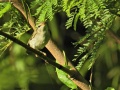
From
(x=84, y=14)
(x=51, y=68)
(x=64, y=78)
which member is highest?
(x=84, y=14)

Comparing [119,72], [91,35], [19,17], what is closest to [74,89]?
[91,35]

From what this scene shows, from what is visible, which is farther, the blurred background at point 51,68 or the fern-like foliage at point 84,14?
the blurred background at point 51,68

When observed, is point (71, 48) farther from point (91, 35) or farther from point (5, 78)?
point (91, 35)

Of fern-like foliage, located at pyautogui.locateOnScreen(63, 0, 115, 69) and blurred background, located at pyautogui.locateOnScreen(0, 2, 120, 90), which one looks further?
blurred background, located at pyautogui.locateOnScreen(0, 2, 120, 90)

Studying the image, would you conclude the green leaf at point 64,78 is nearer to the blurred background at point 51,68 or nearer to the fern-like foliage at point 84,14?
the fern-like foliage at point 84,14

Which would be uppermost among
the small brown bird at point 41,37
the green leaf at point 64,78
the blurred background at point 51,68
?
the small brown bird at point 41,37

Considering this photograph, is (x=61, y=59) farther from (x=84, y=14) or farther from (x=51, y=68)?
(x=51, y=68)

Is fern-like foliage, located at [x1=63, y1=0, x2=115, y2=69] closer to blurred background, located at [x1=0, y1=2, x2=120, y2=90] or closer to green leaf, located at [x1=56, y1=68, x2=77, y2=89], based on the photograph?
green leaf, located at [x1=56, y1=68, x2=77, y2=89]

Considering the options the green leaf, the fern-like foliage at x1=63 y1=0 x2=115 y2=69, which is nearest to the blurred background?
the fern-like foliage at x1=63 y1=0 x2=115 y2=69

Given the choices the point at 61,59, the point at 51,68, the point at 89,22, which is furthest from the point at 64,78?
the point at 51,68

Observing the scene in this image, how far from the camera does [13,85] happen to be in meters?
1.67

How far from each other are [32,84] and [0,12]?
1.19 m

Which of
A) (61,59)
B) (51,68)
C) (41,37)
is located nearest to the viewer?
(41,37)

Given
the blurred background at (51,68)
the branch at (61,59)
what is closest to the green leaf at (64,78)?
the branch at (61,59)
